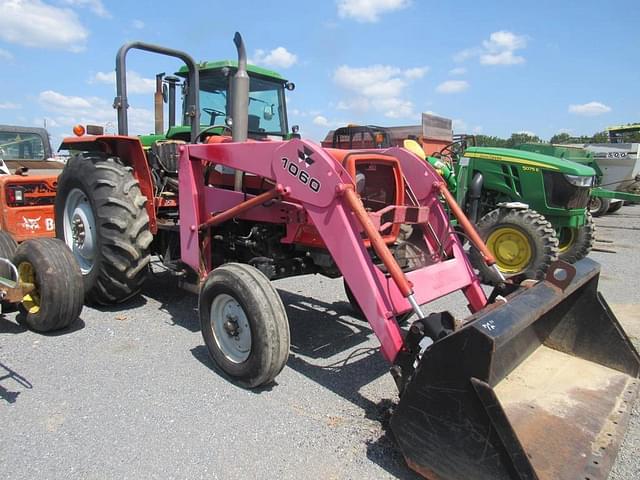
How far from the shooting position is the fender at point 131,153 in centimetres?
457

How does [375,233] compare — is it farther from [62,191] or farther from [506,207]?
[506,207]

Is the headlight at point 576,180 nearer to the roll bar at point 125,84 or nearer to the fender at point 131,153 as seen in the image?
the roll bar at point 125,84

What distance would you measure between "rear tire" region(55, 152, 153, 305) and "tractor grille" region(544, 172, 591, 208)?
17.6 ft

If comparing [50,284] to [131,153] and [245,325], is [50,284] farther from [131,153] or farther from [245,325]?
[245,325]

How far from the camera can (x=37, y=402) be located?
2.95m

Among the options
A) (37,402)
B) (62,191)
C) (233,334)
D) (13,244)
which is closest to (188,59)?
(62,191)

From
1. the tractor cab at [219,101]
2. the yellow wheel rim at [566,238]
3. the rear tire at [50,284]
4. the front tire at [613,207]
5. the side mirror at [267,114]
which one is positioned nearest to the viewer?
the rear tire at [50,284]

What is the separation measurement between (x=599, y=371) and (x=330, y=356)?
177 cm

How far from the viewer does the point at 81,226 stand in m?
4.62

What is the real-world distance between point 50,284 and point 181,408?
1.65 meters

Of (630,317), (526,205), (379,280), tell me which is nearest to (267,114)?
(526,205)

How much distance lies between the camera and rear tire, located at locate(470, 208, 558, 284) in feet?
20.0

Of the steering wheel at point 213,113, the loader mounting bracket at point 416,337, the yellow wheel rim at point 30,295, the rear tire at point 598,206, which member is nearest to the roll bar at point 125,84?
the steering wheel at point 213,113

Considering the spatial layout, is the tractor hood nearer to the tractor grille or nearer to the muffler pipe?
the tractor grille
